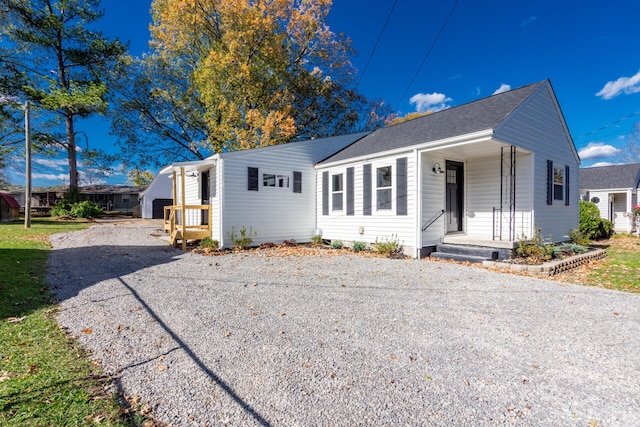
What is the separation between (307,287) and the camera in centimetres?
561

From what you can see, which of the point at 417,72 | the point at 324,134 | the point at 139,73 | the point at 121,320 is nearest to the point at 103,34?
the point at 139,73

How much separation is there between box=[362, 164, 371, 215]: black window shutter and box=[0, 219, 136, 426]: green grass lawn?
7830mm

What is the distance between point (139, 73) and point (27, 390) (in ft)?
75.6

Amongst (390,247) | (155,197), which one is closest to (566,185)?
(390,247)

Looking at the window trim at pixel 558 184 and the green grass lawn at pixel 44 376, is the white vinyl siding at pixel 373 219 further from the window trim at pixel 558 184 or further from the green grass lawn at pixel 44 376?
the green grass lawn at pixel 44 376

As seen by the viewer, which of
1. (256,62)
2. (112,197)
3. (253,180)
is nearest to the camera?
(253,180)

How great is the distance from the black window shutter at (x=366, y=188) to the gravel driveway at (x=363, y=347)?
4.03m

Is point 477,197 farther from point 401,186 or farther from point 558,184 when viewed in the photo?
point 558,184

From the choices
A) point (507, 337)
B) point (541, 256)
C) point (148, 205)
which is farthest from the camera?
point (148, 205)

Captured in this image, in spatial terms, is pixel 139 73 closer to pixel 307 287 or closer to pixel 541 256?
pixel 307 287

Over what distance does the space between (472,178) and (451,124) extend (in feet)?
6.22

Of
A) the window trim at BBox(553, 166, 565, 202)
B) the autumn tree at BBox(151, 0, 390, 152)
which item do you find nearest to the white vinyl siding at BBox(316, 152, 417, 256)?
the window trim at BBox(553, 166, 565, 202)

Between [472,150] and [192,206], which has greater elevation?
[472,150]

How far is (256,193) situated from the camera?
1073 cm
